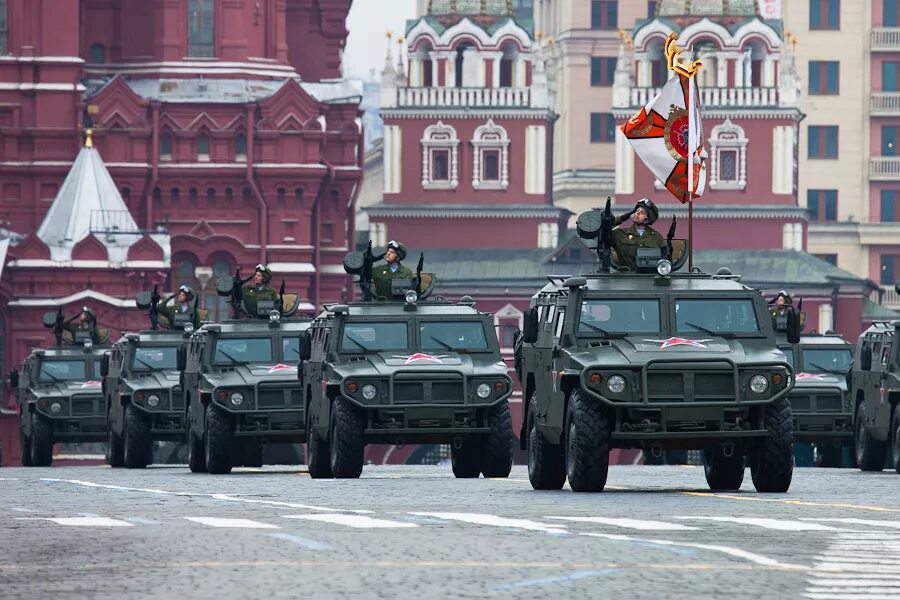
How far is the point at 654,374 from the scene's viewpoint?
77.9 feet

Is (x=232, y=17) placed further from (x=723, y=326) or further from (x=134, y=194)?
(x=723, y=326)

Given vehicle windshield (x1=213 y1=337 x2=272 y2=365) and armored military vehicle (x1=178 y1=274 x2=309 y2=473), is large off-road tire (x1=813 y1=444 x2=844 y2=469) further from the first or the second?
vehicle windshield (x1=213 y1=337 x2=272 y2=365)

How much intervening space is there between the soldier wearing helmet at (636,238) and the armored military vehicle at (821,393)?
1314 cm

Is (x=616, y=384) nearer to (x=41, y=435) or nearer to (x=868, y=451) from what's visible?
(x=868, y=451)

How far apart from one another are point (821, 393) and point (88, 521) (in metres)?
21.2

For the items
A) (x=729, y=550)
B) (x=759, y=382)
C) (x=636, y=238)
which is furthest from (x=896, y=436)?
(x=729, y=550)

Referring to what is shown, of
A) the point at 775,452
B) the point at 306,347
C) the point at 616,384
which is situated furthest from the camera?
the point at 306,347

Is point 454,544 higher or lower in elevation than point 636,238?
lower

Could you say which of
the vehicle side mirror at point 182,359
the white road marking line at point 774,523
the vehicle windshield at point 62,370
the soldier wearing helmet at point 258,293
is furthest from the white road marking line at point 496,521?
the vehicle windshield at point 62,370

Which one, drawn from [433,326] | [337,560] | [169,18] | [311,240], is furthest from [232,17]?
[337,560]

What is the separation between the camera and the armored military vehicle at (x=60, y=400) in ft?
157

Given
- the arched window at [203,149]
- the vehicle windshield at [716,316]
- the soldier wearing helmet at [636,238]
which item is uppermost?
the arched window at [203,149]

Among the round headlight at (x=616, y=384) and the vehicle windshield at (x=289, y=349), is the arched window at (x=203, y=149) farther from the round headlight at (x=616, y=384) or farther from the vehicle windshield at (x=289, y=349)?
the round headlight at (x=616, y=384)

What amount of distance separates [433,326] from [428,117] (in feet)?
290
